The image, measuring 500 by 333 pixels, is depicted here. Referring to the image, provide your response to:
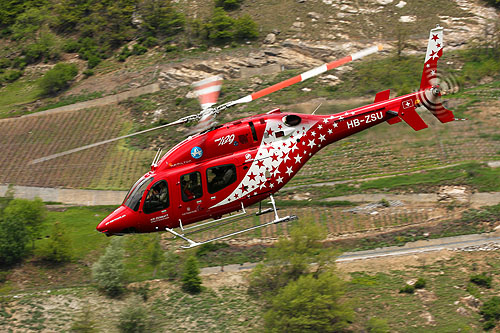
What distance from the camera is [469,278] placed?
4175 centimetres

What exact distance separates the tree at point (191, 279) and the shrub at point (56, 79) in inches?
1197

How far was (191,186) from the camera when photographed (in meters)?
24.2

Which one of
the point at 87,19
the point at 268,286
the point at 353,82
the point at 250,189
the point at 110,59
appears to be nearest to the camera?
the point at 250,189

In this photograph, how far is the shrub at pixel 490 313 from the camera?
A: 1543 inches

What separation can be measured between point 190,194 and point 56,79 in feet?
149

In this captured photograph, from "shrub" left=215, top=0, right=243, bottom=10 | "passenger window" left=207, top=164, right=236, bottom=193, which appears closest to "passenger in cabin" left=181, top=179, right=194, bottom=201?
"passenger window" left=207, top=164, right=236, bottom=193

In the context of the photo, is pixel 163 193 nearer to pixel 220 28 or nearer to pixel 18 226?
pixel 18 226

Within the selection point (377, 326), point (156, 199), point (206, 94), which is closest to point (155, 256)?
point (377, 326)

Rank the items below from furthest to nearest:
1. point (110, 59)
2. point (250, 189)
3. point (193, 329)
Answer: point (110, 59), point (193, 329), point (250, 189)

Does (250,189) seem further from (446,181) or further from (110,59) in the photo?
(110,59)

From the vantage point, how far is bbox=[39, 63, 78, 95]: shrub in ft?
213

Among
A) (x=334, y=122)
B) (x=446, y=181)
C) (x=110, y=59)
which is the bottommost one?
(x=446, y=181)

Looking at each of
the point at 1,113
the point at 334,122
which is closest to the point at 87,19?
the point at 1,113

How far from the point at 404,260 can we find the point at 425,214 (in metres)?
5.37
